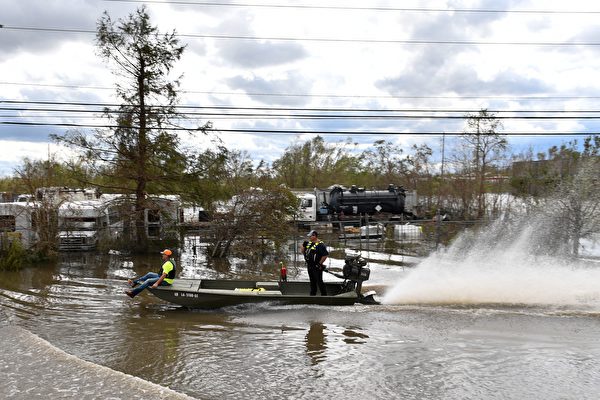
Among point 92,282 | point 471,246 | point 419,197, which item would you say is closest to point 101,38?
point 92,282

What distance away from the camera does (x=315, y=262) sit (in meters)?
13.4

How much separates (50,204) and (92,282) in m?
6.42

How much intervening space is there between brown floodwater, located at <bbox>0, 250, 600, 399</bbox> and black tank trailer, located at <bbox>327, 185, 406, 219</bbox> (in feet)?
74.8

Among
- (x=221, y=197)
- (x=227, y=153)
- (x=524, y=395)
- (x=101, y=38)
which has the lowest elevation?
(x=524, y=395)

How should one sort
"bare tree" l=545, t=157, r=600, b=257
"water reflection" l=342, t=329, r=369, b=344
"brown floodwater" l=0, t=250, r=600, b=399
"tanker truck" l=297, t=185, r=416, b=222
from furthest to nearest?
1. "tanker truck" l=297, t=185, r=416, b=222
2. "bare tree" l=545, t=157, r=600, b=257
3. "water reflection" l=342, t=329, r=369, b=344
4. "brown floodwater" l=0, t=250, r=600, b=399

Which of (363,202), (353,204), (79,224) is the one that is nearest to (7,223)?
(79,224)

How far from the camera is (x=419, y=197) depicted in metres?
45.3

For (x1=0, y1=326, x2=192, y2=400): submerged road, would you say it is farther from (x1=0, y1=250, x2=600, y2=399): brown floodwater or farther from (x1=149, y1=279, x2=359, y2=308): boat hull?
(x1=149, y1=279, x2=359, y2=308): boat hull

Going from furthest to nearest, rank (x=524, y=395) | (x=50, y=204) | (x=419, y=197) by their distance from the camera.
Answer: (x=419, y=197) → (x=50, y=204) → (x=524, y=395)

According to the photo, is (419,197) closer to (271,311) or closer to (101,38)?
(101,38)

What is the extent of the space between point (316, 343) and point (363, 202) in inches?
1104

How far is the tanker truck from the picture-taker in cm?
3778

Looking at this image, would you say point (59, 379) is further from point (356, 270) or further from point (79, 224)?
point (79, 224)

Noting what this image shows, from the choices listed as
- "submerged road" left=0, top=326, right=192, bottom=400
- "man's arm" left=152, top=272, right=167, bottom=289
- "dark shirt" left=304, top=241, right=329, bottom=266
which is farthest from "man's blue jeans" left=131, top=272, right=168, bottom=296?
"dark shirt" left=304, top=241, right=329, bottom=266
